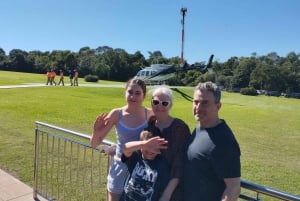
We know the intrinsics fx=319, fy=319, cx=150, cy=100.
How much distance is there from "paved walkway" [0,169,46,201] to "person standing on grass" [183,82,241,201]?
3.34m

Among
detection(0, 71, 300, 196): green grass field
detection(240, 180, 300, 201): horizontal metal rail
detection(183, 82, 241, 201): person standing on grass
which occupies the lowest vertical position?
detection(0, 71, 300, 196): green grass field

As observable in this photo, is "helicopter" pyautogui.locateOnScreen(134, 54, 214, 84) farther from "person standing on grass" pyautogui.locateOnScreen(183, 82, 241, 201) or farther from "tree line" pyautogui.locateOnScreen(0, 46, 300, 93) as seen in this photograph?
"person standing on grass" pyautogui.locateOnScreen(183, 82, 241, 201)

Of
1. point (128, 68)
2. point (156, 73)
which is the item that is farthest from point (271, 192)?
point (128, 68)

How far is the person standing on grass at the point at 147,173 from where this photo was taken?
7.47 feet

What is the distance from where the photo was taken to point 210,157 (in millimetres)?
1987

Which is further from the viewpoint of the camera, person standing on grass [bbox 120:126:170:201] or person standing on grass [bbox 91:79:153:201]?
person standing on grass [bbox 91:79:153:201]

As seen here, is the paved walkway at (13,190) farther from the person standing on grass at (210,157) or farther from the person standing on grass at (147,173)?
the person standing on grass at (210,157)

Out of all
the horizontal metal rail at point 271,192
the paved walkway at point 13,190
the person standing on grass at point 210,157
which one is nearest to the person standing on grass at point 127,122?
the person standing on grass at point 210,157

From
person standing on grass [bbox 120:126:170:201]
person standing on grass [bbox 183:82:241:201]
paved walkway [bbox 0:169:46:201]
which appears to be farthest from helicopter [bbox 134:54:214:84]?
person standing on grass [bbox 183:82:241:201]

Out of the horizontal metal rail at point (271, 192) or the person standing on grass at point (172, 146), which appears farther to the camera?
the person standing on grass at point (172, 146)

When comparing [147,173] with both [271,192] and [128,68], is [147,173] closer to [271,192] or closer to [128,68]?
[271,192]

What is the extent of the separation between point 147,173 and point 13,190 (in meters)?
3.54

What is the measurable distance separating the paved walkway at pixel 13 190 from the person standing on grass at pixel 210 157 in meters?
3.34

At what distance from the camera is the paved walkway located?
4727mm
